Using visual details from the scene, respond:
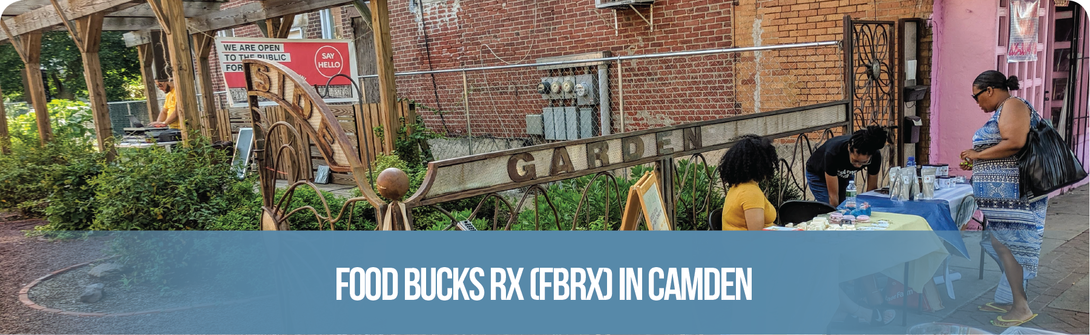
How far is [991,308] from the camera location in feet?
15.0

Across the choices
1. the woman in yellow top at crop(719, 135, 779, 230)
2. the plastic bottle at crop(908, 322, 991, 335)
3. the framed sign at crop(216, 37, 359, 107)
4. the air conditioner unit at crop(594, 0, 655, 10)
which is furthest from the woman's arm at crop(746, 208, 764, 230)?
the air conditioner unit at crop(594, 0, 655, 10)

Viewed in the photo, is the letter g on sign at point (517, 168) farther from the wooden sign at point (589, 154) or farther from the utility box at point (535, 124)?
the utility box at point (535, 124)

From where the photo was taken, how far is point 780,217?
15.0ft

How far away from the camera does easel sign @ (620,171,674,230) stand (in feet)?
11.4

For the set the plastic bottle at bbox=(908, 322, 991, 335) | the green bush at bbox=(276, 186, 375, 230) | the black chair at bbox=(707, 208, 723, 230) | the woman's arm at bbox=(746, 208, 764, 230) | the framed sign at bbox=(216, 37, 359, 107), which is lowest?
the green bush at bbox=(276, 186, 375, 230)

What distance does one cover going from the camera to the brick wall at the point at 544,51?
8.84 meters

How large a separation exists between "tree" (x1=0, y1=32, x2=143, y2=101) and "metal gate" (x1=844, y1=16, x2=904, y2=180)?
22.4m

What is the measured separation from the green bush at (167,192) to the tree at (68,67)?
61.1ft

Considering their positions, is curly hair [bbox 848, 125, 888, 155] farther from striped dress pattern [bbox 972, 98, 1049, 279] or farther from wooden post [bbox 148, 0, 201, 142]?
wooden post [bbox 148, 0, 201, 142]

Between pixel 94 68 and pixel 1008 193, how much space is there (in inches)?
394

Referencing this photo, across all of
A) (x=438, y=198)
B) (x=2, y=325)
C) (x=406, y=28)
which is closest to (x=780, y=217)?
(x=438, y=198)

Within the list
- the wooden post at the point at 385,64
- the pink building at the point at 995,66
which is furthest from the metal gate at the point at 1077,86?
the wooden post at the point at 385,64

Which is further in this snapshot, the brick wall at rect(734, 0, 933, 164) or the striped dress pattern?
the brick wall at rect(734, 0, 933, 164)

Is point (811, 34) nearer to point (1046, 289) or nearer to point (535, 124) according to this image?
point (1046, 289)
